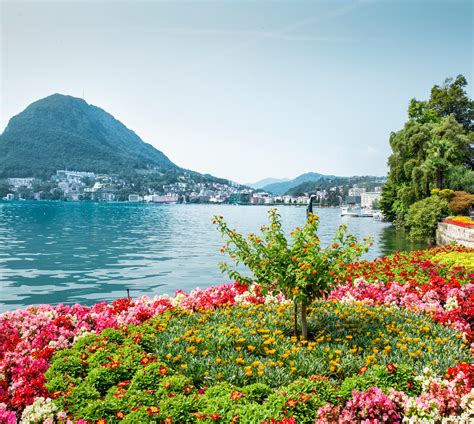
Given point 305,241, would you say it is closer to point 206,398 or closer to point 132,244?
point 206,398

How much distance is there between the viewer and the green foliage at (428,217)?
34656mm

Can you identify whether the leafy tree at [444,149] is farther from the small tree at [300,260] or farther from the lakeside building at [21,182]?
the lakeside building at [21,182]

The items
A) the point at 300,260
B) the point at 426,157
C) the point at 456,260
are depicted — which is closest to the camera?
the point at 300,260

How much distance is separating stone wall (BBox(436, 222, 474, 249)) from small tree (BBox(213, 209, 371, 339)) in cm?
1921

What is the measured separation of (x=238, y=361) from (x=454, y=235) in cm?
2614

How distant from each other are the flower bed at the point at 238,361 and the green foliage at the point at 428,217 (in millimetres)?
27351

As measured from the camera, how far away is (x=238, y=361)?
559 centimetres

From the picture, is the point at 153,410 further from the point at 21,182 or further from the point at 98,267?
the point at 21,182

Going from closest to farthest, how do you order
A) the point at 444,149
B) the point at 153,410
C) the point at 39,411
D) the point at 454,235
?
the point at 153,410, the point at 39,411, the point at 454,235, the point at 444,149

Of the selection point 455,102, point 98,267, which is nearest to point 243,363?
point 98,267

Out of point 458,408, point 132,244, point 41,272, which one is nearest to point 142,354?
point 458,408

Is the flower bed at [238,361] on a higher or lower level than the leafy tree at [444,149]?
lower

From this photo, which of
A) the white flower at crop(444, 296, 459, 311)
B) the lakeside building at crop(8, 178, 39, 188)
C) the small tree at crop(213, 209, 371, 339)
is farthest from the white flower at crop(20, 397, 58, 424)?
the lakeside building at crop(8, 178, 39, 188)

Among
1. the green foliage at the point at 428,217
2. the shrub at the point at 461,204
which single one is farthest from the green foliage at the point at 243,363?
the shrub at the point at 461,204
